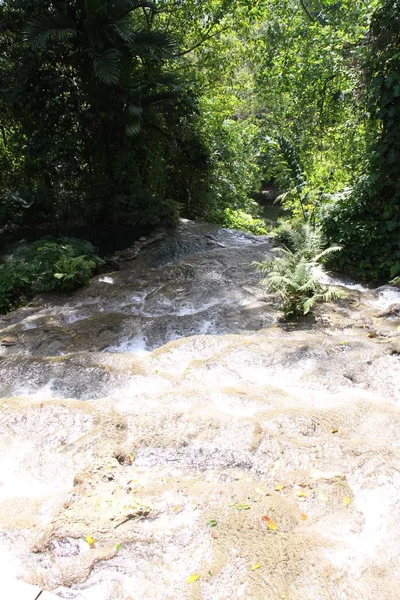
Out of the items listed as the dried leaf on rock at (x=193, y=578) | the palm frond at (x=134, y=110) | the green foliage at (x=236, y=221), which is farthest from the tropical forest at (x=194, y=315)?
the palm frond at (x=134, y=110)

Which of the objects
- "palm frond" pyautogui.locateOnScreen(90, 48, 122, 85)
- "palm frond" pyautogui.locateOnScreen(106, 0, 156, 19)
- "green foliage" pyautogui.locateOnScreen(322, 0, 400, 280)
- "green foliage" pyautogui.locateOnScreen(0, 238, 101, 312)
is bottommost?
"green foliage" pyautogui.locateOnScreen(0, 238, 101, 312)

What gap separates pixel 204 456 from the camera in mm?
2906

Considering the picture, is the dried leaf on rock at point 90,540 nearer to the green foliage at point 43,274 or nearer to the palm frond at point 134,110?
the green foliage at point 43,274

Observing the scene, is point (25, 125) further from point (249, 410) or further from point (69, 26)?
point (249, 410)

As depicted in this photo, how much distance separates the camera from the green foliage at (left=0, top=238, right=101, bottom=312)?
679cm

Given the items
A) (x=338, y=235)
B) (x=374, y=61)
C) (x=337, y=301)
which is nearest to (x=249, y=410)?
(x=337, y=301)

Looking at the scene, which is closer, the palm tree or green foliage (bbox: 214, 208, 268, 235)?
the palm tree

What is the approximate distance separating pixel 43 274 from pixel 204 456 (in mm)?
5004

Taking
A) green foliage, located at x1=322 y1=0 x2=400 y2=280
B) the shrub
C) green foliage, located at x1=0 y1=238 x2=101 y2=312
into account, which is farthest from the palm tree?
green foliage, located at x1=322 y1=0 x2=400 y2=280

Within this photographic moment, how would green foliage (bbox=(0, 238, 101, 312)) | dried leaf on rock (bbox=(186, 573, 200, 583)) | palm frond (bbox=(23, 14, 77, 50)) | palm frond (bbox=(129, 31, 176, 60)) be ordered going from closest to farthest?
Answer: dried leaf on rock (bbox=(186, 573, 200, 583)), green foliage (bbox=(0, 238, 101, 312)), palm frond (bbox=(23, 14, 77, 50)), palm frond (bbox=(129, 31, 176, 60))

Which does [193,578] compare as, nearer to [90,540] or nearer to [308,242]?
[90,540]

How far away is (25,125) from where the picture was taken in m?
9.96

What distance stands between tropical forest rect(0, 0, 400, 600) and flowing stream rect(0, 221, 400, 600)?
0.02 metres

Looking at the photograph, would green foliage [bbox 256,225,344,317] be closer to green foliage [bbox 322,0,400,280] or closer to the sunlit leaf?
green foliage [bbox 322,0,400,280]
